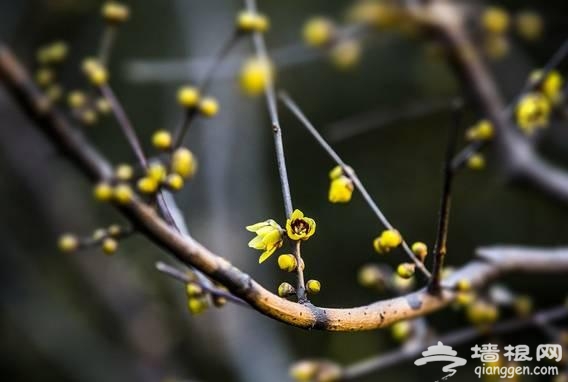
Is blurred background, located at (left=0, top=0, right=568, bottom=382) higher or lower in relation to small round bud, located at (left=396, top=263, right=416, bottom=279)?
higher

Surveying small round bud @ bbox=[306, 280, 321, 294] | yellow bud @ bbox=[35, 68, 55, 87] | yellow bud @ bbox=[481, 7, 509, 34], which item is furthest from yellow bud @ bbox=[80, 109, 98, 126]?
yellow bud @ bbox=[481, 7, 509, 34]

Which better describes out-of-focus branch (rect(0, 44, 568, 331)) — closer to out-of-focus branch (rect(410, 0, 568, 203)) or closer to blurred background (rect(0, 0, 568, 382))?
out-of-focus branch (rect(410, 0, 568, 203))

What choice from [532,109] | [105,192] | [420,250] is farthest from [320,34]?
[105,192]

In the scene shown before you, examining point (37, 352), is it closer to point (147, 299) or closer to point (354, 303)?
point (147, 299)

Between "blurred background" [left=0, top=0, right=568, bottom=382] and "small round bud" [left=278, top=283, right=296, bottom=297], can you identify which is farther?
"blurred background" [left=0, top=0, right=568, bottom=382]

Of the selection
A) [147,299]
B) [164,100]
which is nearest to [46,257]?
[147,299]

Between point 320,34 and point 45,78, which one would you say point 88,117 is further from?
point 320,34
